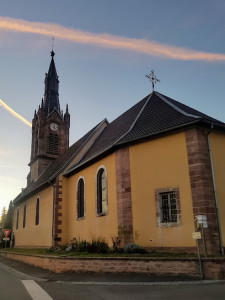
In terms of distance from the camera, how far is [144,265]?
35.4 ft

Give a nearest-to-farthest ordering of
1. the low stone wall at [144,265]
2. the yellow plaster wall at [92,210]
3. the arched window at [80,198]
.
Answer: the low stone wall at [144,265] < the yellow plaster wall at [92,210] < the arched window at [80,198]

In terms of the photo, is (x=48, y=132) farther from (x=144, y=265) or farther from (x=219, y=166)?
(x=144, y=265)

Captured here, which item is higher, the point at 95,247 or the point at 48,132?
the point at 48,132

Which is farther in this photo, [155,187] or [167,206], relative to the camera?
[155,187]

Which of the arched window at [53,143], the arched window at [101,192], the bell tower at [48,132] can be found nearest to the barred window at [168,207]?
the arched window at [101,192]

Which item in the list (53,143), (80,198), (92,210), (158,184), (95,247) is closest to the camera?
(158,184)

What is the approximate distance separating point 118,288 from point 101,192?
827 centimetres

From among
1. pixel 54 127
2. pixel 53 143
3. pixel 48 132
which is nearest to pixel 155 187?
pixel 53 143

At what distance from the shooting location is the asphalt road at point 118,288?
8.00 m

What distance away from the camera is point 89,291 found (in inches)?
354

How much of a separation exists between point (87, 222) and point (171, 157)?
24.2ft

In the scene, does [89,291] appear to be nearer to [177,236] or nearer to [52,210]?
[177,236]

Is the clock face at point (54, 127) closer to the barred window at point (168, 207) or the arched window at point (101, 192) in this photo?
the arched window at point (101, 192)

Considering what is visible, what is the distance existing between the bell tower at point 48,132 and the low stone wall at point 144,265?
807 inches
